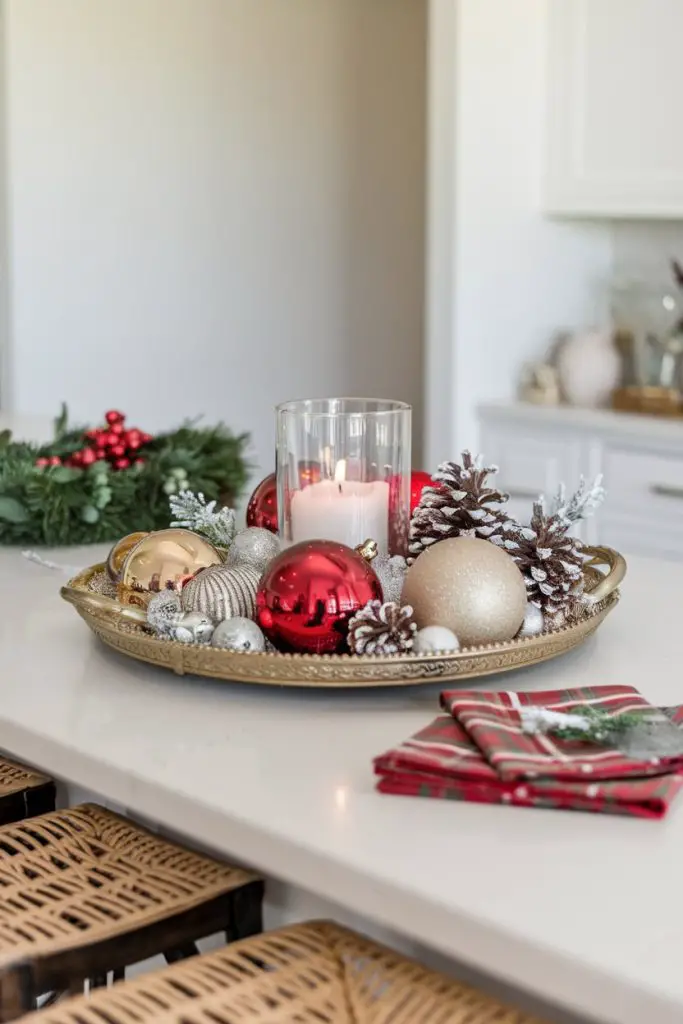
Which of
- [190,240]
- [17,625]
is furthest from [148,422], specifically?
[17,625]

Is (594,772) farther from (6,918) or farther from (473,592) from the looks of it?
(6,918)

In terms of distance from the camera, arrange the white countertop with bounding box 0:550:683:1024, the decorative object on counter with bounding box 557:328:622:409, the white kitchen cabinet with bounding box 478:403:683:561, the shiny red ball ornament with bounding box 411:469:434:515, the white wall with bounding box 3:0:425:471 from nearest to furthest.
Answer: the white countertop with bounding box 0:550:683:1024
the shiny red ball ornament with bounding box 411:469:434:515
the white kitchen cabinet with bounding box 478:403:683:561
the decorative object on counter with bounding box 557:328:622:409
the white wall with bounding box 3:0:425:471

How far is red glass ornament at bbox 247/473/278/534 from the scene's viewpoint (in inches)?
58.2

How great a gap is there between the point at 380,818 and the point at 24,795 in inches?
18.1

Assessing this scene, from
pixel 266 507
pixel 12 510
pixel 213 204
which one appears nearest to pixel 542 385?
pixel 213 204

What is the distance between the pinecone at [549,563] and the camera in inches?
48.7

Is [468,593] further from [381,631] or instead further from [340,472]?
[340,472]

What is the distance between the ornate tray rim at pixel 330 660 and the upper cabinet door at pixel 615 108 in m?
2.20

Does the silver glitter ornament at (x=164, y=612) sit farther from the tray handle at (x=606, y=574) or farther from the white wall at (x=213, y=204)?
the white wall at (x=213, y=204)

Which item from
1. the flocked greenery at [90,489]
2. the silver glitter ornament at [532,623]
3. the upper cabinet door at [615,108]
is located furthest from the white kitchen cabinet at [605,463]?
the silver glitter ornament at [532,623]

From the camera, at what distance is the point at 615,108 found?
3.26 meters

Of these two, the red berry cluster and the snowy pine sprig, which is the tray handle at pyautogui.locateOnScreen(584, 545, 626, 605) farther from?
the red berry cluster

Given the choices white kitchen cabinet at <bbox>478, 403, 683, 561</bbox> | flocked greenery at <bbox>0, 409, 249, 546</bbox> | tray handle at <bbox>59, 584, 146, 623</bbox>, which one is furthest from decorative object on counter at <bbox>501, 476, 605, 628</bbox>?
white kitchen cabinet at <bbox>478, 403, 683, 561</bbox>

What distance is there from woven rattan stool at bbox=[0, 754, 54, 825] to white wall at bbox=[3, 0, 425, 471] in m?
2.75
